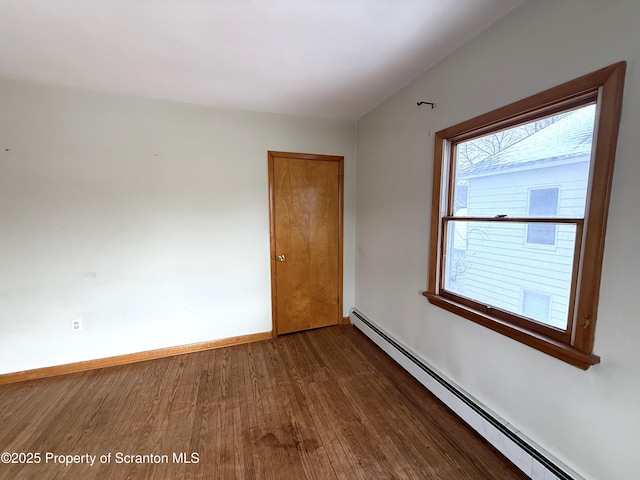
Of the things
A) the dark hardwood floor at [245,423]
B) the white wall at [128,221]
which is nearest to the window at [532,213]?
the dark hardwood floor at [245,423]

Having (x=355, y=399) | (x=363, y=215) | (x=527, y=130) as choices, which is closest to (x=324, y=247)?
(x=363, y=215)

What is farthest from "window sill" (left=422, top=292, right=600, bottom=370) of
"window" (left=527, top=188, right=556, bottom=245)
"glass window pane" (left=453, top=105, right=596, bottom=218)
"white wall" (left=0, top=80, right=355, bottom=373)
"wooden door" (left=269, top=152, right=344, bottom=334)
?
"white wall" (left=0, top=80, right=355, bottom=373)

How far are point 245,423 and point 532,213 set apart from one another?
213cm

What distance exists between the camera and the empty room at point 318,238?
47.3 inches

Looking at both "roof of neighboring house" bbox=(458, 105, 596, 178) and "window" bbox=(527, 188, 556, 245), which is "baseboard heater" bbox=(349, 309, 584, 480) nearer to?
"window" bbox=(527, 188, 556, 245)

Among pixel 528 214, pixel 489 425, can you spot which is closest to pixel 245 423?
pixel 489 425

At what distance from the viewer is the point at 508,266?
1538mm

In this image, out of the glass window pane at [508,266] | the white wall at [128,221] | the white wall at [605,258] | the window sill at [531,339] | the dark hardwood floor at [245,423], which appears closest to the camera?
the white wall at [605,258]

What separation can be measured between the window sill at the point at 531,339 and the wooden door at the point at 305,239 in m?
1.51

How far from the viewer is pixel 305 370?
2.33 meters

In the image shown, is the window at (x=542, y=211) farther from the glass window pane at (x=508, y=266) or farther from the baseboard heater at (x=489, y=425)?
the baseboard heater at (x=489, y=425)

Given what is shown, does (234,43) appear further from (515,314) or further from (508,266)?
(515,314)

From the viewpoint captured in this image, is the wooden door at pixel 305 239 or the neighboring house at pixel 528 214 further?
the wooden door at pixel 305 239

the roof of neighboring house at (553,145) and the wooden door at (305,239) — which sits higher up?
the roof of neighboring house at (553,145)
